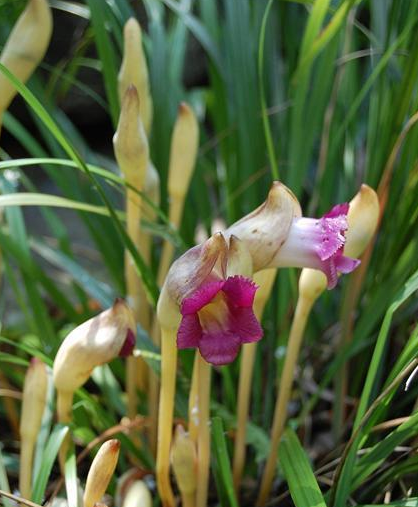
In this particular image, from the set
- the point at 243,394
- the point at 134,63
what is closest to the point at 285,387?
the point at 243,394

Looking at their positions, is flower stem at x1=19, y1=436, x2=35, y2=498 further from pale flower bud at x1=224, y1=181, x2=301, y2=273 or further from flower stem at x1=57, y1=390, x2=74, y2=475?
pale flower bud at x1=224, y1=181, x2=301, y2=273

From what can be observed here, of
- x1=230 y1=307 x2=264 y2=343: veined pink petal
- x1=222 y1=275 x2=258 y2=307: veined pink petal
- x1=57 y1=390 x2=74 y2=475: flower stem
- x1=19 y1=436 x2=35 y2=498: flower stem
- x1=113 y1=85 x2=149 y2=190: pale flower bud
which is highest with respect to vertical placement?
x1=113 y1=85 x2=149 y2=190: pale flower bud

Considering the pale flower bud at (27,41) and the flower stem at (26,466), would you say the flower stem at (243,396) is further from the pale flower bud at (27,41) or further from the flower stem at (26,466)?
the pale flower bud at (27,41)

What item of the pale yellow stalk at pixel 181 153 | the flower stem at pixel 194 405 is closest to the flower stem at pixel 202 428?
the flower stem at pixel 194 405

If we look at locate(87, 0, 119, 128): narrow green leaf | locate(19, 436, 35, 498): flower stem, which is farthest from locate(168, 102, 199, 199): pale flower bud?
locate(19, 436, 35, 498): flower stem

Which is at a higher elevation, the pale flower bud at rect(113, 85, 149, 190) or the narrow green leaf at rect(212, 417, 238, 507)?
the pale flower bud at rect(113, 85, 149, 190)

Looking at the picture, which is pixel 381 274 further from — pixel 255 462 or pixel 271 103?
pixel 271 103

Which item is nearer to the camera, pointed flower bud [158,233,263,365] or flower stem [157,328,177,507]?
pointed flower bud [158,233,263,365]
